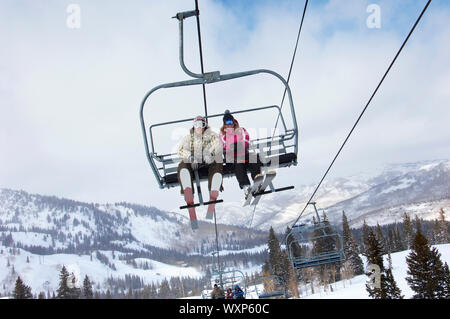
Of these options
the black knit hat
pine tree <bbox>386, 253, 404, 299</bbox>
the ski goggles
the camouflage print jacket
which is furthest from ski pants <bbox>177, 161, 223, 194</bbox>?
pine tree <bbox>386, 253, 404, 299</bbox>

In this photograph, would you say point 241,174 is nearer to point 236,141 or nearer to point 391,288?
point 236,141

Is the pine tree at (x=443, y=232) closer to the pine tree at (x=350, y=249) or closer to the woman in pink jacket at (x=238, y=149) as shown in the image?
the pine tree at (x=350, y=249)

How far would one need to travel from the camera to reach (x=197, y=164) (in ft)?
21.3

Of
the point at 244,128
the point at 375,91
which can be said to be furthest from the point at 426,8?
the point at 244,128

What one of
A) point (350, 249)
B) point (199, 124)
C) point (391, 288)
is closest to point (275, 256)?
point (350, 249)

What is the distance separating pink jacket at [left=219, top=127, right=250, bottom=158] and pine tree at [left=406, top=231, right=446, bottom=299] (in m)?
37.3

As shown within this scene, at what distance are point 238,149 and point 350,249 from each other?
221 feet

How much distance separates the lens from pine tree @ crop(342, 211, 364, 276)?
2596 inches

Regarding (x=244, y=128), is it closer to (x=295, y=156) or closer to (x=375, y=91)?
(x=295, y=156)

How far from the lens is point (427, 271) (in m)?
37.2

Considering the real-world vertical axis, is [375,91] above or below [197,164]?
above

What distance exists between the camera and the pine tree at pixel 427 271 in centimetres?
3638

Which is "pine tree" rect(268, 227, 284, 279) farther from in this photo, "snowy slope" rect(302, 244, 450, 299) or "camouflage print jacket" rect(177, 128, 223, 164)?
"camouflage print jacket" rect(177, 128, 223, 164)
